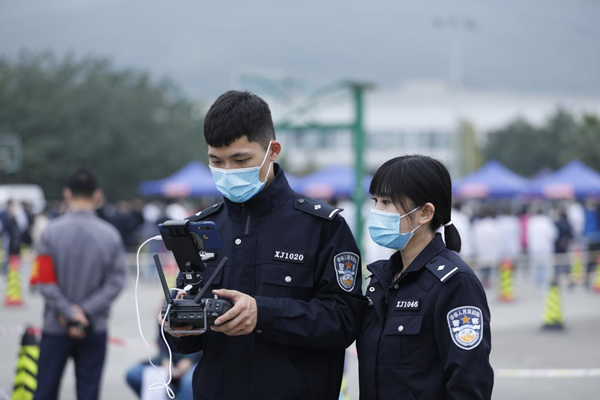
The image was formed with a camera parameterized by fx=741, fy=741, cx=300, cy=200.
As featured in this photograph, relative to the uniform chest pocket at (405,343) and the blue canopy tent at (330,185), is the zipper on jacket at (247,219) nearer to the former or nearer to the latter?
the uniform chest pocket at (405,343)

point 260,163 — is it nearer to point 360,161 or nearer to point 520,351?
point 520,351

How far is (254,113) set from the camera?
2.86 meters

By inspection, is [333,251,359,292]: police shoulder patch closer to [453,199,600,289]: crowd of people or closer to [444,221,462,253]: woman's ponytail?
[444,221,462,253]: woman's ponytail

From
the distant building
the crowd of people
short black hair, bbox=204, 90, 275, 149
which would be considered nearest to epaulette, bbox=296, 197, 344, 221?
short black hair, bbox=204, 90, 275, 149

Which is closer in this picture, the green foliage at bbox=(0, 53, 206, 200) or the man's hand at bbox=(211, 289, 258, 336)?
the man's hand at bbox=(211, 289, 258, 336)

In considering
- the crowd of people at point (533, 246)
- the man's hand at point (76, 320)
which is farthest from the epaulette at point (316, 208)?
the crowd of people at point (533, 246)

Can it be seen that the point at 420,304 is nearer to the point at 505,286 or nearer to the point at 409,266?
the point at 409,266

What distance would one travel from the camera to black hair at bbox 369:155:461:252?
9.43 ft

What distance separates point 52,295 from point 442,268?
3352 millimetres

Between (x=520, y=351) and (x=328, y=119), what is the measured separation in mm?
58152

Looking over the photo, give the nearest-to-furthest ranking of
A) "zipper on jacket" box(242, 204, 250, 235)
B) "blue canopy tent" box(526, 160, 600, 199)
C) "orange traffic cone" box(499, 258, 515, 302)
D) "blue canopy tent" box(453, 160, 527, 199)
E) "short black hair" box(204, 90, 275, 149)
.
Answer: "short black hair" box(204, 90, 275, 149) → "zipper on jacket" box(242, 204, 250, 235) → "orange traffic cone" box(499, 258, 515, 302) → "blue canopy tent" box(526, 160, 600, 199) → "blue canopy tent" box(453, 160, 527, 199)

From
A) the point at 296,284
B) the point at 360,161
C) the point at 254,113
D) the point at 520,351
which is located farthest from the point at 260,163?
the point at 360,161

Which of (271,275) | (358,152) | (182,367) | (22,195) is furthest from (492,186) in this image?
(271,275)

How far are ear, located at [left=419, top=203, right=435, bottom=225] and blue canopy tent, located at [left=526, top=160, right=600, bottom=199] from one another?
2217cm
